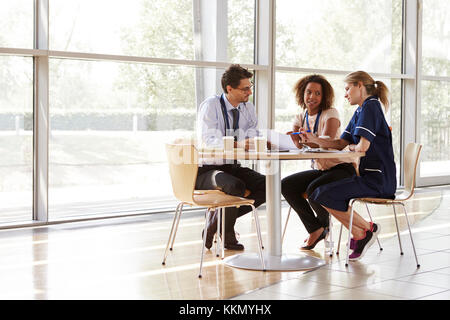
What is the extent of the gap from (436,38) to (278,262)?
21.2 feet

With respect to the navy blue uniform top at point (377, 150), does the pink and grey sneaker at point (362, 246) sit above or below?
below

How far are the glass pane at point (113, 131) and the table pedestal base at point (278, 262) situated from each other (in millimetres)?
2380

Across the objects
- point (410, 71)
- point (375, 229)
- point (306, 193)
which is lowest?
point (375, 229)

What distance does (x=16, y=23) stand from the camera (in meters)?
5.82

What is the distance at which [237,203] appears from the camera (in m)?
4.18

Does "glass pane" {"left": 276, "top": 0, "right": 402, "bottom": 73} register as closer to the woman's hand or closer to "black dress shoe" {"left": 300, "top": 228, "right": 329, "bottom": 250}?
"black dress shoe" {"left": 300, "top": 228, "right": 329, "bottom": 250}

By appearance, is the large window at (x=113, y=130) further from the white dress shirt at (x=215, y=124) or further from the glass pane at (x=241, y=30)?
the white dress shirt at (x=215, y=124)

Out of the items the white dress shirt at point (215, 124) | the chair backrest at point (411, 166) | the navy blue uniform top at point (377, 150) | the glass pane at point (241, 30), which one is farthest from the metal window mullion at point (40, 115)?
the chair backrest at point (411, 166)

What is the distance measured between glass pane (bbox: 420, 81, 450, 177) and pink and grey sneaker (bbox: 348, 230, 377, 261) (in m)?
5.49

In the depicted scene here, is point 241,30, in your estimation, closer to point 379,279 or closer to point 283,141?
A: point 283,141

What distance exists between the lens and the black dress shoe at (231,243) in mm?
4839

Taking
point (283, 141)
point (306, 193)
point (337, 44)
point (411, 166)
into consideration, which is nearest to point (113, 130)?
point (306, 193)

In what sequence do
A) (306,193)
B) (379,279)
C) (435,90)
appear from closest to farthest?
1. (379,279)
2. (306,193)
3. (435,90)
